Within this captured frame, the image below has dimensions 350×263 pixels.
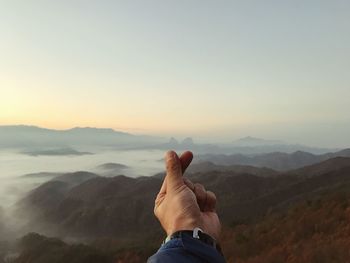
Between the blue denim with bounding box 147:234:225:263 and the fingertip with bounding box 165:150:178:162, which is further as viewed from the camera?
the fingertip with bounding box 165:150:178:162

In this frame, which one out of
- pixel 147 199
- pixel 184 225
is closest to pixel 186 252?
pixel 184 225

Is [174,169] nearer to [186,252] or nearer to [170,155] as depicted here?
[170,155]

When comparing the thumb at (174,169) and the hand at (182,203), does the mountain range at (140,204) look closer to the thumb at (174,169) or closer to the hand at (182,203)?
the hand at (182,203)

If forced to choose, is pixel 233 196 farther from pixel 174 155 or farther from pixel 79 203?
pixel 174 155

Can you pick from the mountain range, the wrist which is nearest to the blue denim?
the wrist

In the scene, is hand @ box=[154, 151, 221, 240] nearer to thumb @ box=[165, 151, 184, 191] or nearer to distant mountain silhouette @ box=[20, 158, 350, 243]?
thumb @ box=[165, 151, 184, 191]

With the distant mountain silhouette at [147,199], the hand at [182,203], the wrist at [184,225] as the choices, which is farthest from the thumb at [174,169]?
the distant mountain silhouette at [147,199]

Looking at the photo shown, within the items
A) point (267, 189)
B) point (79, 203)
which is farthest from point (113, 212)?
point (267, 189)

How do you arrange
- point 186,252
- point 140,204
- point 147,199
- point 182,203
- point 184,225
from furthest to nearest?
point 147,199
point 140,204
point 182,203
point 184,225
point 186,252
